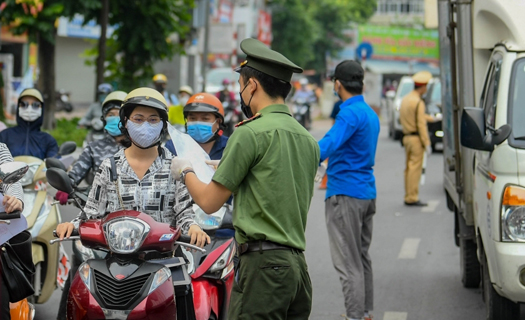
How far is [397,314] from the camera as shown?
705 centimetres

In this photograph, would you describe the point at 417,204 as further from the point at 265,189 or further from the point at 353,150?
the point at 265,189

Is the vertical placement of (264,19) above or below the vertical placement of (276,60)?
above

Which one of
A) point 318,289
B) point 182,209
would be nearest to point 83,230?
point 182,209

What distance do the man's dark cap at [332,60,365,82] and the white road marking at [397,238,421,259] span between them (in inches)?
149

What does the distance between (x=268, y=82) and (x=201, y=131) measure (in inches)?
92.0

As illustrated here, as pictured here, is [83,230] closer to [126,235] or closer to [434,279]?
[126,235]

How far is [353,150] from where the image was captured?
6215 millimetres

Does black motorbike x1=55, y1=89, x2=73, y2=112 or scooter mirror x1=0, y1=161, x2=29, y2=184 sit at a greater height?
black motorbike x1=55, y1=89, x2=73, y2=112

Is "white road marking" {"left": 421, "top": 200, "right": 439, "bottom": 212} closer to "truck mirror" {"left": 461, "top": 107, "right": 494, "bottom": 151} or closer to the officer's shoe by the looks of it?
the officer's shoe

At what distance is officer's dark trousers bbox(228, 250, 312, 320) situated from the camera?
12.2ft

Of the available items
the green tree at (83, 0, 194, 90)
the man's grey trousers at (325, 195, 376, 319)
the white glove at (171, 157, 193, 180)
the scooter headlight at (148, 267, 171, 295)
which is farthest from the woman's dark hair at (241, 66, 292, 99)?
the green tree at (83, 0, 194, 90)

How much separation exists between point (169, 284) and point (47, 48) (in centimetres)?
1611

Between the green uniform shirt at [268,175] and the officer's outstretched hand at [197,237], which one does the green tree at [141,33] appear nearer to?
the officer's outstretched hand at [197,237]

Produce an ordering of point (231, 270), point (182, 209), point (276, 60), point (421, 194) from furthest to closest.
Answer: point (421, 194) < point (231, 270) < point (182, 209) < point (276, 60)
